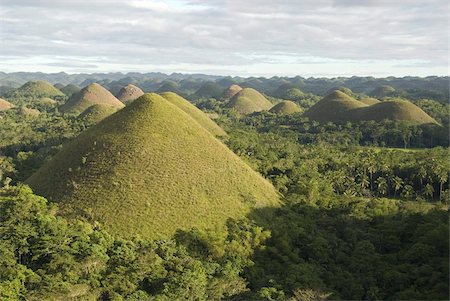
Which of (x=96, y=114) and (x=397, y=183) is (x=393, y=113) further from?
(x=96, y=114)

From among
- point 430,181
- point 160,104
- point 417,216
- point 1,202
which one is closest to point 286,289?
point 417,216

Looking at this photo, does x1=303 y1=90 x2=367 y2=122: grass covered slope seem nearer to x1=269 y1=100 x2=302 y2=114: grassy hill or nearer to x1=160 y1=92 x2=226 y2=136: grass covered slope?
x1=269 y1=100 x2=302 y2=114: grassy hill

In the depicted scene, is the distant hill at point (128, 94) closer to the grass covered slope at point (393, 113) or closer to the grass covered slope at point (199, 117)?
the grass covered slope at point (199, 117)

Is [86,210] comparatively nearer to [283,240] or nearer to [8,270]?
[8,270]

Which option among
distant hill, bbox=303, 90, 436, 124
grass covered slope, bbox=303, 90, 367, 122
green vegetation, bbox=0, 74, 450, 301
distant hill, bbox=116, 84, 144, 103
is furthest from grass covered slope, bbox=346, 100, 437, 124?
distant hill, bbox=116, 84, 144, 103

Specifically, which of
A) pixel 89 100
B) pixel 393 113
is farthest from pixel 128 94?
pixel 393 113

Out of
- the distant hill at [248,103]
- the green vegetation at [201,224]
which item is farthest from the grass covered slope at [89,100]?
the green vegetation at [201,224]
